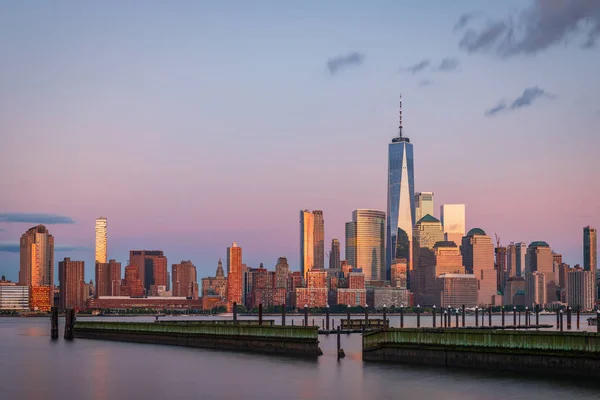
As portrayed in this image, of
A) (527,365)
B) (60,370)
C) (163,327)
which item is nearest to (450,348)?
(527,365)

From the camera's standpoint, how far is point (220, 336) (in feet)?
312

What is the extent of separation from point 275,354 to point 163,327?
97.1 feet

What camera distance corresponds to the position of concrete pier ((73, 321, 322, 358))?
81812 mm

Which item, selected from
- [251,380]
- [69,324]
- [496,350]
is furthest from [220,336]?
[496,350]

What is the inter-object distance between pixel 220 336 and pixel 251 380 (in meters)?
29.3

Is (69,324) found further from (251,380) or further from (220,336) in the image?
(251,380)

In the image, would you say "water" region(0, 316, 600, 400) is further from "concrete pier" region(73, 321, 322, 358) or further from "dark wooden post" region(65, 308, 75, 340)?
"dark wooden post" region(65, 308, 75, 340)

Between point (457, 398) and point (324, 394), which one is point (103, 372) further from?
point (457, 398)

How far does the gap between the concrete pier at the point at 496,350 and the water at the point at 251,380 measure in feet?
4.30

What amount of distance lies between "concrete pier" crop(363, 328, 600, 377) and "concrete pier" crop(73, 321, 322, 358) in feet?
26.4

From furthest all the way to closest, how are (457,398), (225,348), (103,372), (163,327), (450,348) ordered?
(163,327) → (225,348) → (103,372) → (450,348) → (457,398)

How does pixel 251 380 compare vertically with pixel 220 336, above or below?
below

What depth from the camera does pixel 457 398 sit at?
55000 mm

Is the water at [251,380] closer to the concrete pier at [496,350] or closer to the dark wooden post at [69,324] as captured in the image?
the concrete pier at [496,350]
